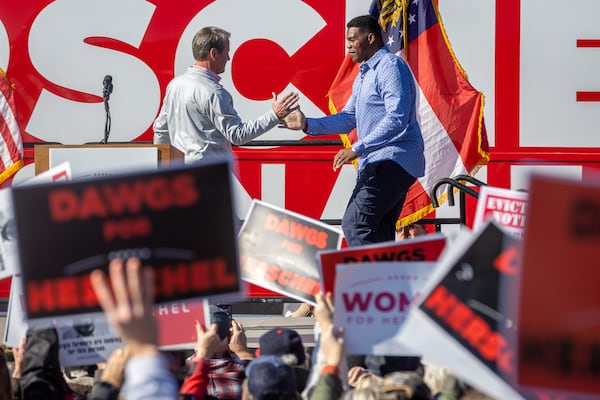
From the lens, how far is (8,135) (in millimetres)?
7816

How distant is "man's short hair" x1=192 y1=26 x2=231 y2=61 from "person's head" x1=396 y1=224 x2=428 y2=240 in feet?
5.93

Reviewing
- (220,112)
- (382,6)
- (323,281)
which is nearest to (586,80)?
(382,6)

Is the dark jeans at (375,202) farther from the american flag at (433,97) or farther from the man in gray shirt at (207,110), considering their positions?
the american flag at (433,97)

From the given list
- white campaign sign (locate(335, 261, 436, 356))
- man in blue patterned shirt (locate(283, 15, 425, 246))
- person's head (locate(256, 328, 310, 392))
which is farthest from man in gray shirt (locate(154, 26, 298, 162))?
white campaign sign (locate(335, 261, 436, 356))

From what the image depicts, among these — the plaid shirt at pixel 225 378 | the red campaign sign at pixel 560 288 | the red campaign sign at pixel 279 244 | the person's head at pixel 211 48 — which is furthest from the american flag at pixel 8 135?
the red campaign sign at pixel 560 288

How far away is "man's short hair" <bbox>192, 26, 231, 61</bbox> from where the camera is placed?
6.43 meters

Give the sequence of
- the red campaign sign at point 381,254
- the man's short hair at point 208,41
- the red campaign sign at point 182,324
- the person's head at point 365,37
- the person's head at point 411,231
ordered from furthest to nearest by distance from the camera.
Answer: the person's head at point 411,231
the person's head at point 365,37
the man's short hair at point 208,41
the red campaign sign at point 182,324
the red campaign sign at point 381,254

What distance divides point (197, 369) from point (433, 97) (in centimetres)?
413

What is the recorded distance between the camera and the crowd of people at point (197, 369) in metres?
2.84

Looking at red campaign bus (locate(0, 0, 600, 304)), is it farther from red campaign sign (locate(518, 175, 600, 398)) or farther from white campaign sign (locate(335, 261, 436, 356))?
red campaign sign (locate(518, 175, 600, 398))

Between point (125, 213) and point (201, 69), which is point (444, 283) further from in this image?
point (201, 69)

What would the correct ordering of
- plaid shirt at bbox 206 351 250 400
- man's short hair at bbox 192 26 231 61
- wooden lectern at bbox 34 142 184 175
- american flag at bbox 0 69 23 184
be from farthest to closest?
american flag at bbox 0 69 23 184 < man's short hair at bbox 192 26 231 61 < wooden lectern at bbox 34 142 184 175 < plaid shirt at bbox 206 351 250 400

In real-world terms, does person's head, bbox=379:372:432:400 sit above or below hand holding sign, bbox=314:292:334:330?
below

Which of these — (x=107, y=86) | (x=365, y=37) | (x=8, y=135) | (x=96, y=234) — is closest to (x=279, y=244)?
(x=96, y=234)
